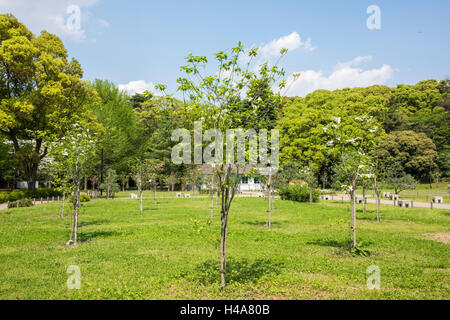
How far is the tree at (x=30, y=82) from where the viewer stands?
24.3 meters

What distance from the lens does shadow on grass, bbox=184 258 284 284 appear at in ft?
22.8

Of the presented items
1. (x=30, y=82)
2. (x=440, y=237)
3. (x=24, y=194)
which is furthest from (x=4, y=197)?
(x=440, y=237)

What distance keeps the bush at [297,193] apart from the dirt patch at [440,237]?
55.3 feet

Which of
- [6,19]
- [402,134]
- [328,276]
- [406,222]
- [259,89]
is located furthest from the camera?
[402,134]

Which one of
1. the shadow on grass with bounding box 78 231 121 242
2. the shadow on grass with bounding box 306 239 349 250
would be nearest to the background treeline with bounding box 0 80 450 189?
the shadow on grass with bounding box 78 231 121 242

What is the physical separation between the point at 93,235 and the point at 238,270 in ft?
23.9

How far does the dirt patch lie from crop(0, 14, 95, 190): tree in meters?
23.5

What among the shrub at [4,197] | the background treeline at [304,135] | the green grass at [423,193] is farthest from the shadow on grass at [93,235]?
the green grass at [423,193]

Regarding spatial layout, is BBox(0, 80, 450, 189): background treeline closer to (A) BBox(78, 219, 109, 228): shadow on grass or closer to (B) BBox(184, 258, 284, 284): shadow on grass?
(A) BBox(78, 219, 109, 228): shadow on grass

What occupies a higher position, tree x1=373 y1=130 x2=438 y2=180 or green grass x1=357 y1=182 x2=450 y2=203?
tree x1=373 y1=130 x2=438 y2=180

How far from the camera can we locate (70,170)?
11328mm

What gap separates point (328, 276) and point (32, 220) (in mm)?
15539

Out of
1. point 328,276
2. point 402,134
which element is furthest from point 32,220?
point 402,134

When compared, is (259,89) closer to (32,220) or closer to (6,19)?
(32,220)
